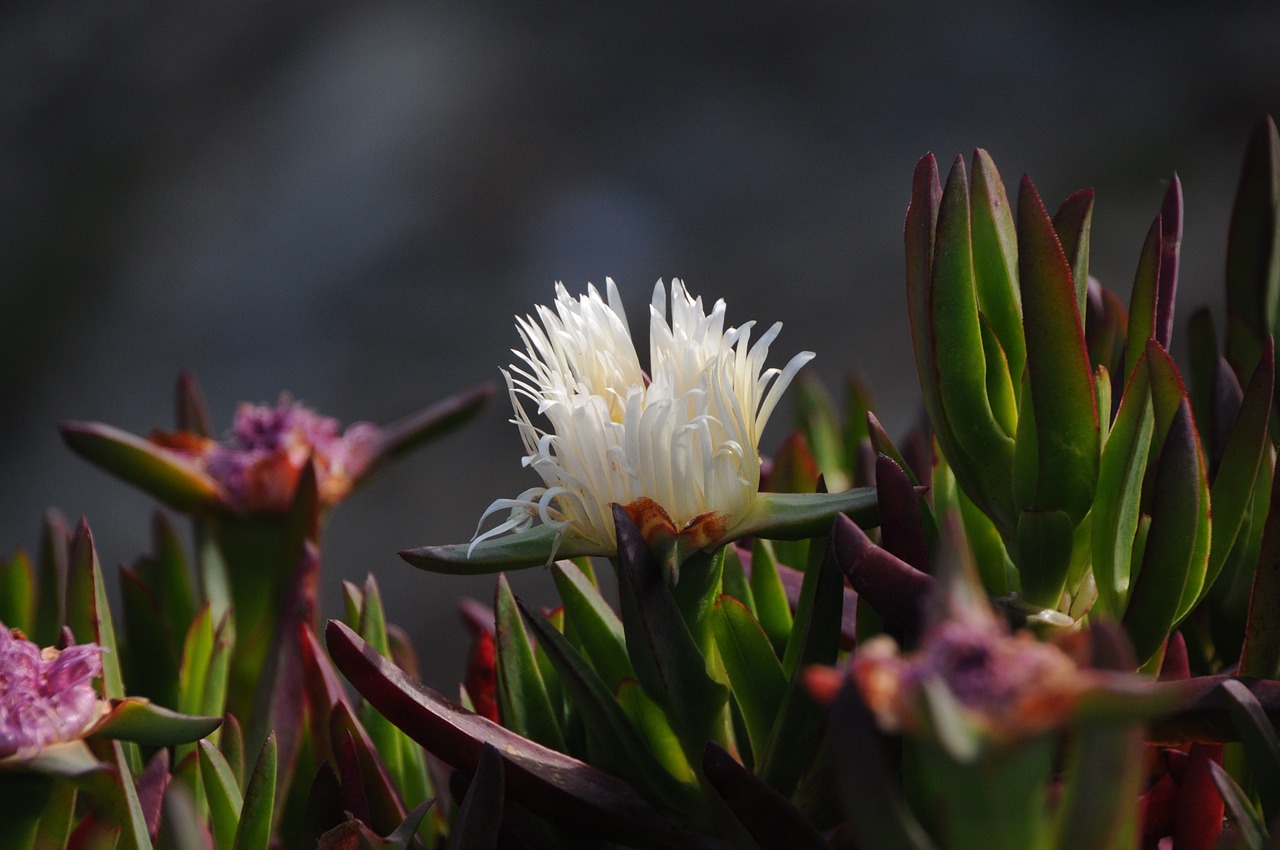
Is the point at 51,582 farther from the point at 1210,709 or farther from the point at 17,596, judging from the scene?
the point at 1210,709

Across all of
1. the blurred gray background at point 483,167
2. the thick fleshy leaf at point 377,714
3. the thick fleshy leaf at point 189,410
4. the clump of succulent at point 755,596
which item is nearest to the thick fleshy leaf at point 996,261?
the clump of succulent at point 755,596

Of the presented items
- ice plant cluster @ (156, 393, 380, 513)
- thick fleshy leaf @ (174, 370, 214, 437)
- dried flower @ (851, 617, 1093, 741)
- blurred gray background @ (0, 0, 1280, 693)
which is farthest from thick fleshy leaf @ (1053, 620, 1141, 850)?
blurred gray background @ (0, 0, 1280, 693)

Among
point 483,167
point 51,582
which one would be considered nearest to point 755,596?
point 51,582

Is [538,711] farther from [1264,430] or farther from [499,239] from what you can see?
[499,239]

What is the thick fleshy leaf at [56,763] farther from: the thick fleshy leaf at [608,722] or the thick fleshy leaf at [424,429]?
the thick fleshy leaf at [424,429]

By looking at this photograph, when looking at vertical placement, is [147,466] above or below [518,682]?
above

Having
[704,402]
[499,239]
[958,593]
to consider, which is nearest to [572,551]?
[704,402]
